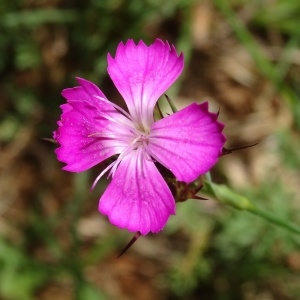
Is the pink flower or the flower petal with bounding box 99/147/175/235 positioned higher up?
the pink flower

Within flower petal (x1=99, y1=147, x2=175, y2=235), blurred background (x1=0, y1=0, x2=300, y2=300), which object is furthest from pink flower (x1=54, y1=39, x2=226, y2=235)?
blurred background (x1=0, y1=0, x2=300, y2=300)

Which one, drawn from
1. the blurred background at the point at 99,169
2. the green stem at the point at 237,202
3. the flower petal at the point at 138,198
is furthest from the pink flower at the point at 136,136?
the blurred background at the point at 99,169

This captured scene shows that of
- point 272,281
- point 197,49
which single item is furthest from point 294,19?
point 272,281

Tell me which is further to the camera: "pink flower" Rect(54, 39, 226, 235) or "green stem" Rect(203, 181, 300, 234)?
"green stem" Rect(203, 181, 300, 234)

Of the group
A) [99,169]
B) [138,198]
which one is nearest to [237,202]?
[138,198]

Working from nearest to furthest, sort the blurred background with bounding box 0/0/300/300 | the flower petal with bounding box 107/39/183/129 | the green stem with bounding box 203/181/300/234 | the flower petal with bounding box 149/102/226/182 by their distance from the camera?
the flower petal with bounding box 149/102/226/182
the flower petal with bounding box 107/39/183/129
the green stem with bounding box 203/181/300/234
the blurred background with bounding box 0/0/300/300

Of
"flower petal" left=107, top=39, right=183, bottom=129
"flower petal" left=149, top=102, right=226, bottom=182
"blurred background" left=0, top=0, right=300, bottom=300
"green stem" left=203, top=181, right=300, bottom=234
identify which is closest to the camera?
"flower petal" left=149, top=102, right=226, bottom=182

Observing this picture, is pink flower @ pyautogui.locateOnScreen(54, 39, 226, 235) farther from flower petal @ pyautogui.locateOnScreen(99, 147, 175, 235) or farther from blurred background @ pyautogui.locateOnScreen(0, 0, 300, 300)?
blurred background @ pyautogui.locateOnScreen(0, 0, 300, 300)

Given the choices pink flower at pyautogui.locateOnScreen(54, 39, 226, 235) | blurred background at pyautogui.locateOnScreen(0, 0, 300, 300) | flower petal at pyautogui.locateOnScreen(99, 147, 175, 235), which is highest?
pink flower at pyautogui.locateOnScreen(54, 39, 226, 235)
